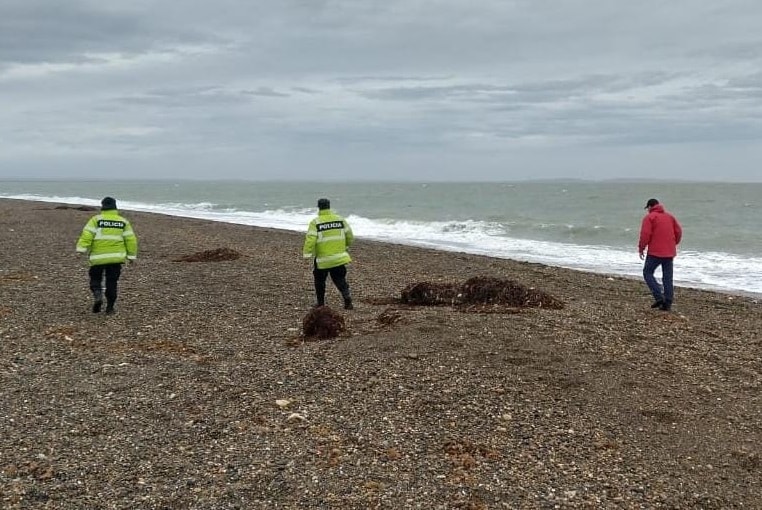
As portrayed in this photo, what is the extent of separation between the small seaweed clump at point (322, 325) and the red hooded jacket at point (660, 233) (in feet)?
17.5

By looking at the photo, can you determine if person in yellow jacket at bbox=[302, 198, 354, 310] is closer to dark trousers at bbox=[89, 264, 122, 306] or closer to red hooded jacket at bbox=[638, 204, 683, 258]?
dark trousers at bbox=[89, 264, 122, 306]

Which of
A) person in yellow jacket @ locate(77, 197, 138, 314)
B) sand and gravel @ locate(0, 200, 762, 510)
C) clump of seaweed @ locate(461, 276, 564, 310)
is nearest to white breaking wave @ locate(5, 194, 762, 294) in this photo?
sand and gravel @ locate(0, 200, 762, 510)

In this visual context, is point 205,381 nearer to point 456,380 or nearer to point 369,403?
point 369,403

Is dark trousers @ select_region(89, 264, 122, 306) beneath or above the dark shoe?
above

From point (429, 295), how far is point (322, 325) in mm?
2862

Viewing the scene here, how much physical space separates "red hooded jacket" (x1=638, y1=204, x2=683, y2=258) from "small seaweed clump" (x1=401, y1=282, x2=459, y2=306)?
3153 mm

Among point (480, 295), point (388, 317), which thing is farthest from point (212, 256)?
point (388, 317)

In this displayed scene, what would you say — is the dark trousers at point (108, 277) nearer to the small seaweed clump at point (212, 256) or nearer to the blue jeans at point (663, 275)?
the small seaweed clump at point (212, 256)

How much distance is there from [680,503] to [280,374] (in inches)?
160

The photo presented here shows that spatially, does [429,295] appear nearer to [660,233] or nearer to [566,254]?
[660,233]

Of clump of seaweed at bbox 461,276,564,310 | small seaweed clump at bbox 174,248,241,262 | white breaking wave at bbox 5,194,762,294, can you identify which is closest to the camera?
clump of seaweed at bbox 461,276,564,310

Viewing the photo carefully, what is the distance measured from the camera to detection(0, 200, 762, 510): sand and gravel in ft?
15.8

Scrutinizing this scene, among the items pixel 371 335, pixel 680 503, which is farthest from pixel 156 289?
pixel 680 503

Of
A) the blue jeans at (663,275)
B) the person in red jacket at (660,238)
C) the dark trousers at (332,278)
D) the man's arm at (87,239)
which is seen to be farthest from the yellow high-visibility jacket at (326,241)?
the blue jeans at (663,275)
